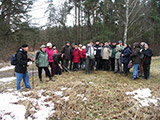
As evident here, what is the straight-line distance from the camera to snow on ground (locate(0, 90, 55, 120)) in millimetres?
3143

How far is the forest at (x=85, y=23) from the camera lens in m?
14.0

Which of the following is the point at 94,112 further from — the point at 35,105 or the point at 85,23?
the point at 85,23

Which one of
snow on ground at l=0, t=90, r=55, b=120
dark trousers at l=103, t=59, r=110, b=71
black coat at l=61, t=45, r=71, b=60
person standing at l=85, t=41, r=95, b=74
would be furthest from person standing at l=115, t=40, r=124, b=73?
snow on ground at l=0, t=90, r=55, b=120

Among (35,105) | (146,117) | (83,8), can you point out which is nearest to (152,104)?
(146,117)

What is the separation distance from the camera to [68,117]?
3.32m

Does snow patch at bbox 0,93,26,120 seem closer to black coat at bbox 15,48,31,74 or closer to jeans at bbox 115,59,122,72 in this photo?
black coat at bbox 15,48,31,74

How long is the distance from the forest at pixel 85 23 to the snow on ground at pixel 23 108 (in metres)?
11.9

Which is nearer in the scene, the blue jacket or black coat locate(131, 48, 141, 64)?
black coat locate(131, 48, 141, 64)

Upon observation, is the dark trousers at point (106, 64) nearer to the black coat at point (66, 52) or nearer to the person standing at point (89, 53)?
the person standing at point (89, 53)

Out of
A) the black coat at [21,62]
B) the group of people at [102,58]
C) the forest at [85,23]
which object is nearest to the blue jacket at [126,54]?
the group of people at [102,58]

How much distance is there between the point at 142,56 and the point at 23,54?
5626 mm

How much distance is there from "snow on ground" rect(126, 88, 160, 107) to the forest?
10378mm

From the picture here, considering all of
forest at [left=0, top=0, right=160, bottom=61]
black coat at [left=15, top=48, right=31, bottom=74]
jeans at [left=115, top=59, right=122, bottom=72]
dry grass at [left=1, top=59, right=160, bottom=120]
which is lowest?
dry grass at [left=1, top=59, right=160, bottom=120]

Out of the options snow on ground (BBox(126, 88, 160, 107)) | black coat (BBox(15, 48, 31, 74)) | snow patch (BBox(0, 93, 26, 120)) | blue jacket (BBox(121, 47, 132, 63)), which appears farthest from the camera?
blue jacket (BBox(121, 47, 132, 63))
